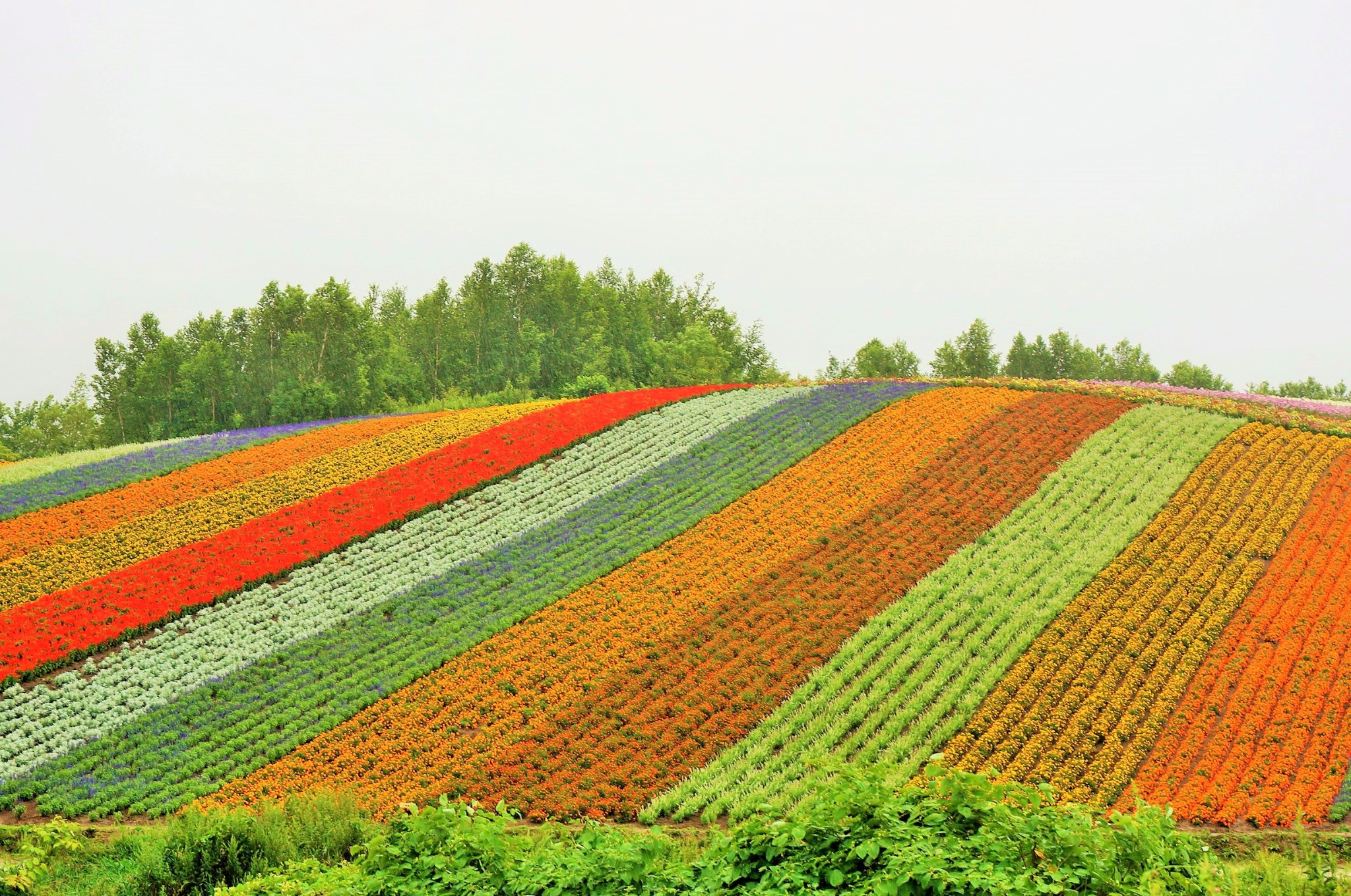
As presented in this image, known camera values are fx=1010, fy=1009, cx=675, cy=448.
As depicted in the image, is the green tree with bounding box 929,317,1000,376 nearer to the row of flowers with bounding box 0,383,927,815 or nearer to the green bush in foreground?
the row of flowers with bounding box 0,383,927,815

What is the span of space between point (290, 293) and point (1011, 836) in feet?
122

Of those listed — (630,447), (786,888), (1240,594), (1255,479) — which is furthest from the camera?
(630,447)

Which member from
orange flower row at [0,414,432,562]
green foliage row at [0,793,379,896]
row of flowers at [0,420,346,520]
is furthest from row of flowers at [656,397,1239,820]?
row of flowers at [0,420,346,520]

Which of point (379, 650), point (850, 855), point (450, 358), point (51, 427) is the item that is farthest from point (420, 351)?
point (850, 855)

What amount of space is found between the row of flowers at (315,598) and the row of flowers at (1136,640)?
1052cm

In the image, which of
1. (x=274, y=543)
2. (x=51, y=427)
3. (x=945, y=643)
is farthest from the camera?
(x=51, y=427)

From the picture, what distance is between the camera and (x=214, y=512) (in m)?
22.6

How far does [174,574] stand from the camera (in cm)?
1908

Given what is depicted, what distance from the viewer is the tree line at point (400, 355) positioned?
37.9m

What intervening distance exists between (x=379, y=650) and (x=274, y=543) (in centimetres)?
543

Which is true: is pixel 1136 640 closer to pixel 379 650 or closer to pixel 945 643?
pixel 945 643

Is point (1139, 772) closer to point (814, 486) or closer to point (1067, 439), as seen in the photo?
point (814, 486)

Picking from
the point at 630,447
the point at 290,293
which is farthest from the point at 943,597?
the point at 290,293

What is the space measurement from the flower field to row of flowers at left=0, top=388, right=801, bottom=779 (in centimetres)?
7
